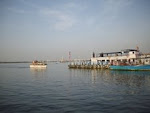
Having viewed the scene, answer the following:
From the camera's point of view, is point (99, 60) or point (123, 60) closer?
point (123, 60)

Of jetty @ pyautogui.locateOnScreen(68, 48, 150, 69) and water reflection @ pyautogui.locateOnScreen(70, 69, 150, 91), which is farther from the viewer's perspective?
jetty @ pyautogui.locateOnScreen(68, 48, 150, 69)

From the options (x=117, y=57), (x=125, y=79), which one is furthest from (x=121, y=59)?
(x=125, y=79)

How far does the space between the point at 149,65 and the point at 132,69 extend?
6931mm

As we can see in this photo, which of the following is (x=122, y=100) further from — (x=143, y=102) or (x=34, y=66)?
(x=34, y=66)

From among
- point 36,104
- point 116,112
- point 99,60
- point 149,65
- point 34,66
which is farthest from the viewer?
point 34,66

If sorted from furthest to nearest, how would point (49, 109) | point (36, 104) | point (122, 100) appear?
point (122, 100) → point (36, 104) → point (49, 109)

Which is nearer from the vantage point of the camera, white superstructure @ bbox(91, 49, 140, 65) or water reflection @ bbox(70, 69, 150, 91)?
water reflection @ bbox(70, 69, 150, 91)

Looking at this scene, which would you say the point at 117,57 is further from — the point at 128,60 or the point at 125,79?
the point at 125,79

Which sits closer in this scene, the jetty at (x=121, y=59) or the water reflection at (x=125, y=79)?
the water reflection at (x=125, y=79)

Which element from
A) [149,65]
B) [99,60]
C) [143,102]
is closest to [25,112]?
[143,102]

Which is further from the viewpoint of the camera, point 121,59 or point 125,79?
point 121,59

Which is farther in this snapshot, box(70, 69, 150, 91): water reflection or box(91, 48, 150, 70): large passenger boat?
box(91, 48, 150, 70): large passenger boat

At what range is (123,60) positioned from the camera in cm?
7938

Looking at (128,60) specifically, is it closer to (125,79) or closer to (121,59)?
(121,59)
